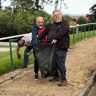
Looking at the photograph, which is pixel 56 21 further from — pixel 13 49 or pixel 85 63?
pixel 85 63

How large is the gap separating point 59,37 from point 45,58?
28.3 inches

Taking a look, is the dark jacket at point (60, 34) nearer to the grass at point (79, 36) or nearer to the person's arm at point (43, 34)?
the person's arm at point (43, 34)

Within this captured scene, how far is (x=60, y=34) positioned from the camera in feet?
26.8

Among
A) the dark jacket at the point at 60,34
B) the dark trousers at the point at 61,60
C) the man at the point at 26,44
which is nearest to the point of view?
the dark jacket at the point at 60,34

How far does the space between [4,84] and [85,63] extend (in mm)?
3641

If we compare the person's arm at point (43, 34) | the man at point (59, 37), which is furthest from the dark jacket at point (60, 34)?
the person's arm at point (43, 34)

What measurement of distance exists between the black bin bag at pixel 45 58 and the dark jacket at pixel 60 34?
214mm

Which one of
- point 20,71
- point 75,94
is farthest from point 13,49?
point 75,94

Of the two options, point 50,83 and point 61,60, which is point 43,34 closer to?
point 61,60

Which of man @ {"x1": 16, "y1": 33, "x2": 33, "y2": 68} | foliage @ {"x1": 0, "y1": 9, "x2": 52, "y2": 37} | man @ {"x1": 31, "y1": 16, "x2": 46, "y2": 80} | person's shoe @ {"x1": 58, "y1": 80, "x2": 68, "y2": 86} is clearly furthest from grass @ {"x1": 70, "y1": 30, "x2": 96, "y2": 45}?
person's shoe @ {"x1": 58, "y1": 80, "x2": 68, "y2": 86}

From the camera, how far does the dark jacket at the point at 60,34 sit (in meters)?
8.20

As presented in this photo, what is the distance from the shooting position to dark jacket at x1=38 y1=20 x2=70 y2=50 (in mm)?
8203

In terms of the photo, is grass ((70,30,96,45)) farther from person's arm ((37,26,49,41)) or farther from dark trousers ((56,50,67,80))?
dark trousers ((56,50,67,80))

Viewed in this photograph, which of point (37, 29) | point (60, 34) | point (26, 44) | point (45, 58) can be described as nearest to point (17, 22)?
point (26, 44)
